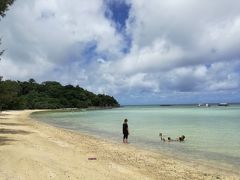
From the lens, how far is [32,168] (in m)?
13.7

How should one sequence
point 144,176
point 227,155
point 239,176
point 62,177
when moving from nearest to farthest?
point 62,177 < point 144,176 < point 239,176 < point 227,155

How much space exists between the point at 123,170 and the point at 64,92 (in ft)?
558

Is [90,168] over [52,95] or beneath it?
beneath

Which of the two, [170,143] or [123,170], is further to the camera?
[170,143]

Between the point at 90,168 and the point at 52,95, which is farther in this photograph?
the point at 52,95

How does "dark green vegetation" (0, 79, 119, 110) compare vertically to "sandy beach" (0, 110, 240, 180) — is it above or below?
above

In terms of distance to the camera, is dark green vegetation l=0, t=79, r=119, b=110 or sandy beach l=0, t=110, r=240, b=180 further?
dark green vegetation l=0, t=79, r=119, b=110

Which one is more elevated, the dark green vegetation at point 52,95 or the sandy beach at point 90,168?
the dark green vegetation at point 52,95

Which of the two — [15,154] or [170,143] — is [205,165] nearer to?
[15,154]

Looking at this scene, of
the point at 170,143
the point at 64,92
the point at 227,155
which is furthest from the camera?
the point at 64,92

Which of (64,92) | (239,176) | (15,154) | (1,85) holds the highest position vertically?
(64,92)

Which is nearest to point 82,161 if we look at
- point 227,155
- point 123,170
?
point 123,170

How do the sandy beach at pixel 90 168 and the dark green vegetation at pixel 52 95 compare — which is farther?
the dark green vegetation at pixel 52 95

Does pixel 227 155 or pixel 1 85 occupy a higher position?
pixel 1 85
